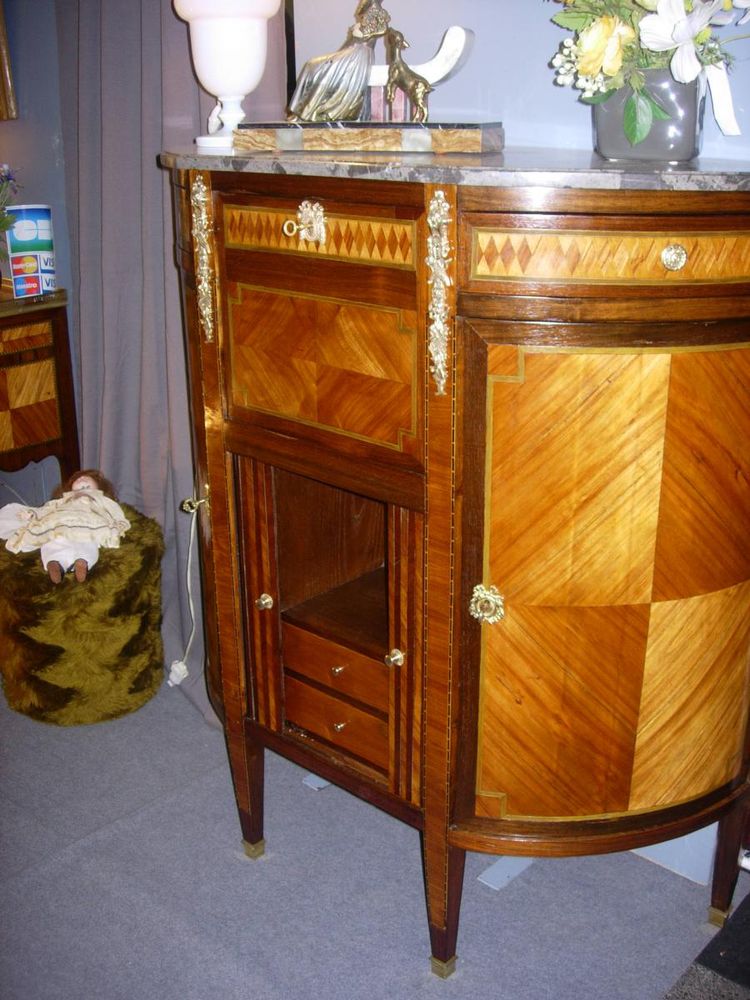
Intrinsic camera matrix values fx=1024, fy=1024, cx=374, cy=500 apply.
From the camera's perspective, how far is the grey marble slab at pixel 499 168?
3.90ft

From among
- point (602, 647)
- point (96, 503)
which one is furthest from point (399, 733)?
point (96, 503)

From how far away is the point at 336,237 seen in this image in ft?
4.61

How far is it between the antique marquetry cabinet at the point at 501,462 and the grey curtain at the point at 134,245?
63 centimetres

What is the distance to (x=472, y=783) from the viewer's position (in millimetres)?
1520

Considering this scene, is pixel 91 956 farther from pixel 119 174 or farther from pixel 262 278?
pixel 119 174

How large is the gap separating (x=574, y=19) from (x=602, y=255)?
1.22 feet

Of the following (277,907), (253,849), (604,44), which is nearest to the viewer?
(604,44)

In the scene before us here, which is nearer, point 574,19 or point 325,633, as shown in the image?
point 574,19

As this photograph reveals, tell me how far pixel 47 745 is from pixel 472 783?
1.25 metres

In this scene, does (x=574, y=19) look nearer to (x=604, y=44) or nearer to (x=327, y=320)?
(x=604, y=44)

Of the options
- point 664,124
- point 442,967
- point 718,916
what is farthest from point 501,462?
point 718,916

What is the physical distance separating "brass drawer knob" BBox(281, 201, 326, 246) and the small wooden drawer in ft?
2.17

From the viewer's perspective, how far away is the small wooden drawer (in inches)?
64.9

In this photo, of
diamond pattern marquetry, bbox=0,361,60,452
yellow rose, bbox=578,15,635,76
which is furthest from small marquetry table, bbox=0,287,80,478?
yellow rose, bbox=578,15,635,76
